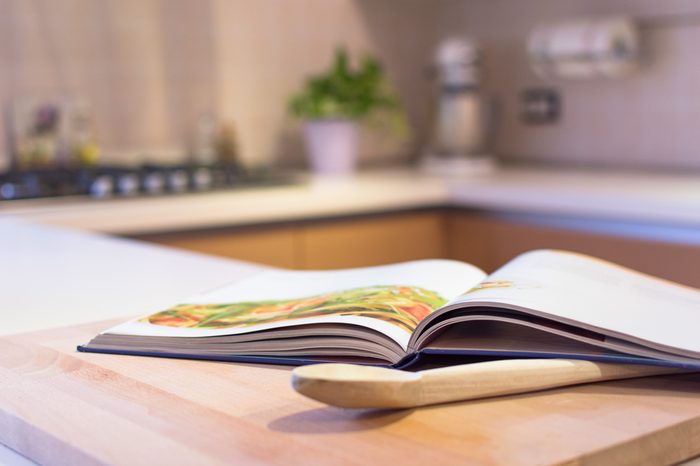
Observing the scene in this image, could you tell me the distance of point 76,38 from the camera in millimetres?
2514

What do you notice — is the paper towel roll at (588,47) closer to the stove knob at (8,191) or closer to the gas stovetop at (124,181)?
the gas stovetop at (124,181)

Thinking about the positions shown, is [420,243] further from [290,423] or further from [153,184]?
[290,423]

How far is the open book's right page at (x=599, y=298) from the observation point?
0.66 meters

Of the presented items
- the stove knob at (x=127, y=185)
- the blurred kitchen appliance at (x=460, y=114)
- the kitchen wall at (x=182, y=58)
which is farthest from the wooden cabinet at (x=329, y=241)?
the kitchen wall at (x=182, y=58)

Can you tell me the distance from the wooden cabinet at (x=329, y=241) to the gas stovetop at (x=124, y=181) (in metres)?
0.19

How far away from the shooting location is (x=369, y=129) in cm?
308

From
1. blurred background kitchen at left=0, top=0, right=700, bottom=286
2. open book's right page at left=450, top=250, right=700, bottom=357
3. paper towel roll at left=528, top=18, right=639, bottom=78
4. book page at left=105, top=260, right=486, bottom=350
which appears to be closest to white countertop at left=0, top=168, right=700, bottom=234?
blurred background kitchen at left=0, top=0, right=700, bottom=286

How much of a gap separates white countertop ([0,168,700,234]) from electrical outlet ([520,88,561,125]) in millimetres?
400

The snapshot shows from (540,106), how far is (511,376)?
247 centimetres

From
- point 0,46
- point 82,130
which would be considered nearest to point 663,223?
point 82,130

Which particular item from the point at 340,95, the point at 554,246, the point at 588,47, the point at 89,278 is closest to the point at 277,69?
the point at 340,95

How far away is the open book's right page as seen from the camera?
66 cm

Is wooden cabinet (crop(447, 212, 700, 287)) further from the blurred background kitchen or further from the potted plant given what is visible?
the potted plant

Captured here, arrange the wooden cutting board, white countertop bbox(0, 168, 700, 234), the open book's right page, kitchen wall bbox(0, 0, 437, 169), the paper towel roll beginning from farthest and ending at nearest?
the paper towel roll → kitchen wall bbox(0, 0, 437, 169) → white countertop bbox(0, 168, 700, 234) → the open book's right page → the wooden cutting board
